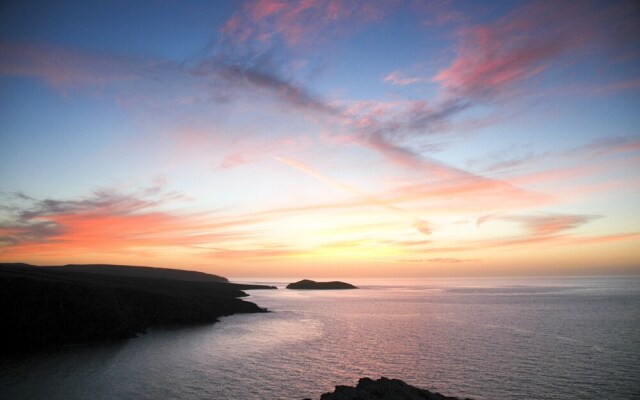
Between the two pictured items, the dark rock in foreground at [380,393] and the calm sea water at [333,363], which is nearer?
the dark rock in foreground at [380,393]

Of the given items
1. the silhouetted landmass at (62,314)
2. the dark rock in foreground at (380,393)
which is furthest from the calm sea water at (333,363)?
the dark rock in foreground at (380,393)

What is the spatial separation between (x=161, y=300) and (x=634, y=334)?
100977 mm

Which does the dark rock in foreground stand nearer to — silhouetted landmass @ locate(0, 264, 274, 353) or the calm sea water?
the calm sea water

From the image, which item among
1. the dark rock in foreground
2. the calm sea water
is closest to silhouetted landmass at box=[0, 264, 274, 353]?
the calm sea water

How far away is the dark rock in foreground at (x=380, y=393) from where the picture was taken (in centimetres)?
2902

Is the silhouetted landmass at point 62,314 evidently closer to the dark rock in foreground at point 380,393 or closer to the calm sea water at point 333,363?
the calm sea water at point 333,363

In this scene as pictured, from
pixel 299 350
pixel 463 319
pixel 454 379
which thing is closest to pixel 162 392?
pixel 299 350

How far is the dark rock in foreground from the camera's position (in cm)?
2902

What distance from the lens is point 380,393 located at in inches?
1164

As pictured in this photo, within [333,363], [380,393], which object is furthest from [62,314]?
[380,393]

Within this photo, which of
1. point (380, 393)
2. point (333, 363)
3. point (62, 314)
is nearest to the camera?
point (380, 393)

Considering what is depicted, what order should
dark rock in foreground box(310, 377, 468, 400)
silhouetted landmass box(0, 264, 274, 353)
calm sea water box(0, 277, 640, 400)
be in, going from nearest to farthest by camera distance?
dark rock in foreground box(310, 377, 468, 400), calm sea water box(0, 277, 640, 400), silhouetted landmass box(0, 264, 274, 353)

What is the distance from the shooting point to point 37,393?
3591 centimetres

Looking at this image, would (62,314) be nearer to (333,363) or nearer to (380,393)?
(333,363)
